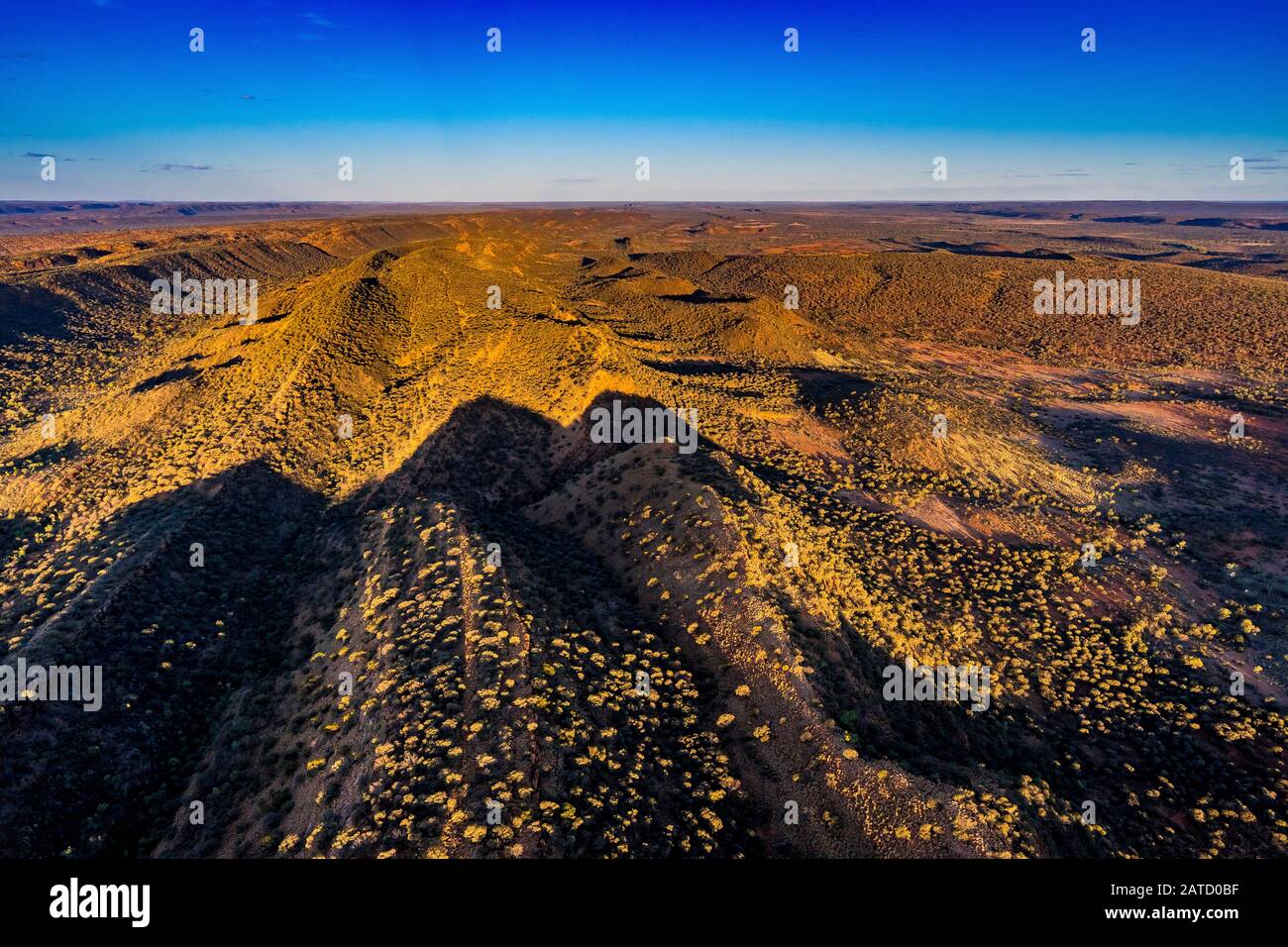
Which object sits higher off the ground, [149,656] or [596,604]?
[596,604]

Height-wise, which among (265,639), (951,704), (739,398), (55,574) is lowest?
(951,704)

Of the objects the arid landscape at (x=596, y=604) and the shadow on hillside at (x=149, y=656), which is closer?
the arid landscape at (x=596, y=604)

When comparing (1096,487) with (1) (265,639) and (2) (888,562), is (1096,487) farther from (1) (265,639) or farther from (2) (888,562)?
(1) (265,639)

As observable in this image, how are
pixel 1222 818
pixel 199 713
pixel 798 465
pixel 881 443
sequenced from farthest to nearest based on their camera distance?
pixel 881 443 < pixel 798 465 < pixel 199 713 < pixel 1222 818

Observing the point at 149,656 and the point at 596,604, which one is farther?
the point at 596,604

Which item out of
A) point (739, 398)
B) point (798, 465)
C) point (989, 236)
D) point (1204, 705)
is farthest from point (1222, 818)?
point (989, 236)

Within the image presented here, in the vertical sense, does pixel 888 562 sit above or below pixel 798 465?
below

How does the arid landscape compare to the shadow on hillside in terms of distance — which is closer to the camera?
the arid landscape

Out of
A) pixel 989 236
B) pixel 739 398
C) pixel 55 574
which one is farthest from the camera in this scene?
pixel 989 236
